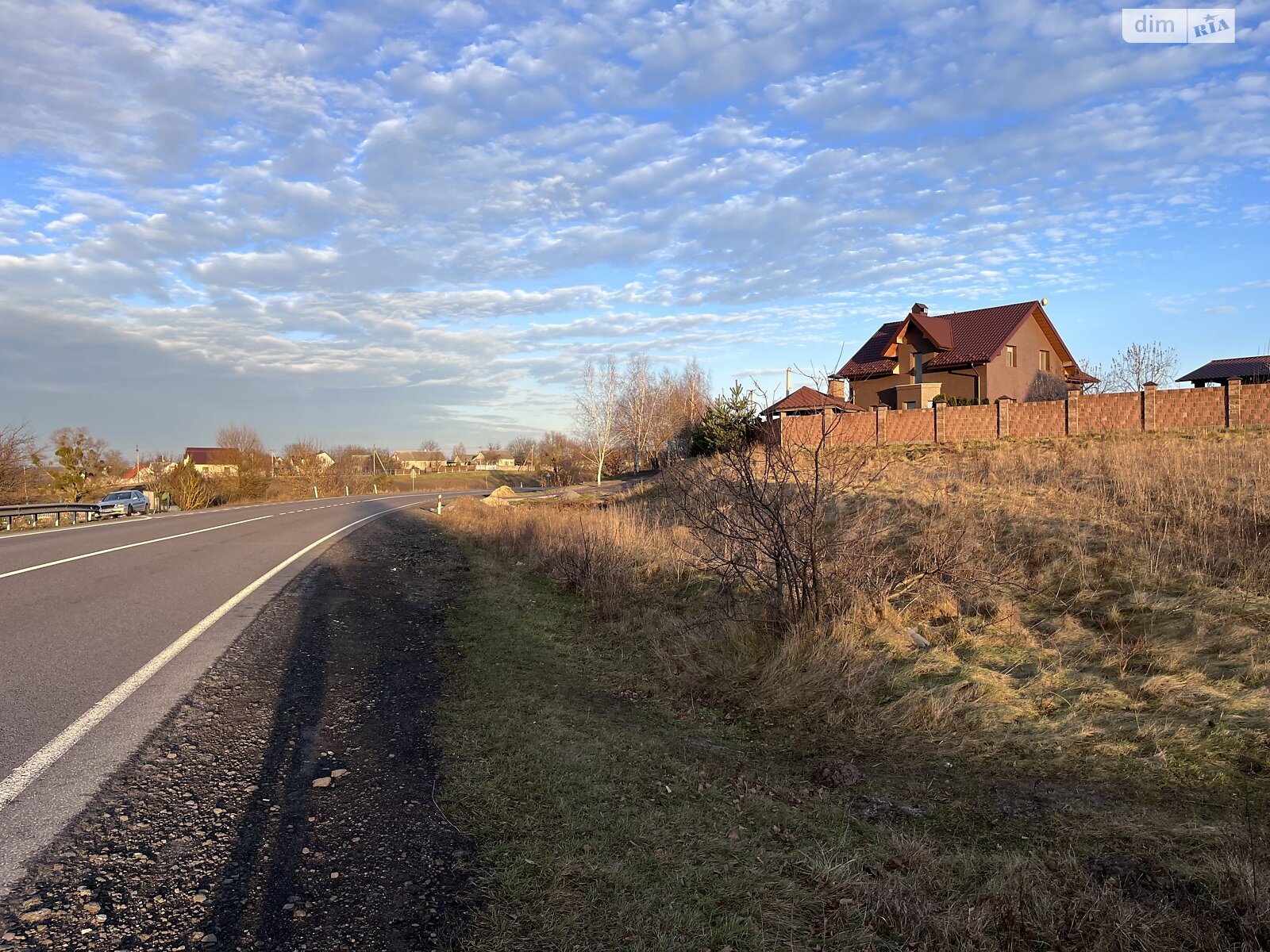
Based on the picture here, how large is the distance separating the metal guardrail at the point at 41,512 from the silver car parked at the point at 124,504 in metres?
3.01

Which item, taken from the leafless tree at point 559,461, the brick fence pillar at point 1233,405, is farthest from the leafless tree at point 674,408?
the brick fence pillar at point 1233,405

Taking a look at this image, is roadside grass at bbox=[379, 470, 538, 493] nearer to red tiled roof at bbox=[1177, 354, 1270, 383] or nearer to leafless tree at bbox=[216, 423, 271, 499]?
leafless tree at bbox=[216, 423, 271, 499]

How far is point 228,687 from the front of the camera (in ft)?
17.5

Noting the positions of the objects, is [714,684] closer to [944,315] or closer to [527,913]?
[527,913]

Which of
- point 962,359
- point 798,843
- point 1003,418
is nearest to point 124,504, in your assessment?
point 798,843

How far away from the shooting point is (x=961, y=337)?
39.0 m

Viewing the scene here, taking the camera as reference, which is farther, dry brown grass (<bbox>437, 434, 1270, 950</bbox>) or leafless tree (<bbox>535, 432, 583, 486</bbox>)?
leafless tree (<bbox>535, 432, 583, 486</bbox>)

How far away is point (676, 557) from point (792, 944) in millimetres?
8795

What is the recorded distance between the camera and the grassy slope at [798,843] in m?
2.88

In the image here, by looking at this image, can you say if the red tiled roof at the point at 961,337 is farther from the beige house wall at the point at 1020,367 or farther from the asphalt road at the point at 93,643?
the asphalt road at the point at 93,643

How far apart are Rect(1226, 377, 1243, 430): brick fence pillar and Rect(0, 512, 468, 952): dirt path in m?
25.9

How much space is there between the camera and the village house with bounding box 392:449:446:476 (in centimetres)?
12738

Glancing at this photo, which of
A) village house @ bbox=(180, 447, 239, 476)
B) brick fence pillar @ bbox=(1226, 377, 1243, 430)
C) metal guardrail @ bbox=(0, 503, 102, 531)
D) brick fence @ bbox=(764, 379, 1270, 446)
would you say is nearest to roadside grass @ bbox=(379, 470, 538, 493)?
village house @ bbox=(180, 447, 239, 476)

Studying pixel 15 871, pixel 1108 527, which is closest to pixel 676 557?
pixel 1108 527
